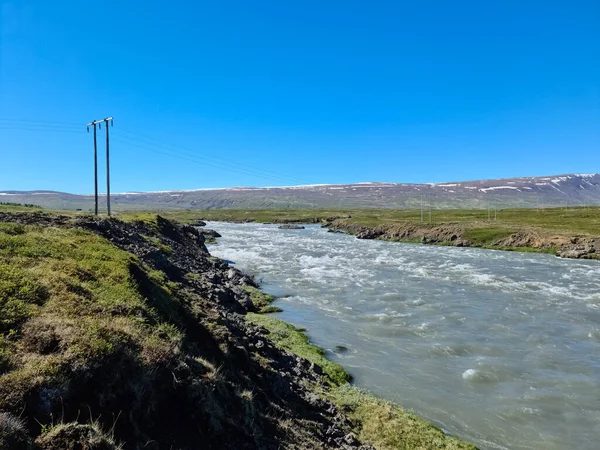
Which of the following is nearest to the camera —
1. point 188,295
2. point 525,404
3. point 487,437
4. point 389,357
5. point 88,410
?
point 88,410

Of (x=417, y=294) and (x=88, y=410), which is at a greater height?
(x=88, y=410)

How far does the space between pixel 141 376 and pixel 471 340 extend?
1874cm

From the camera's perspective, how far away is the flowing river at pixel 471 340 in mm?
14102

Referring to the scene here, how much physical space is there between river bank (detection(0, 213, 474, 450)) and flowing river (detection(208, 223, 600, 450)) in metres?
2.69

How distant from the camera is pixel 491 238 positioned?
7381 cm

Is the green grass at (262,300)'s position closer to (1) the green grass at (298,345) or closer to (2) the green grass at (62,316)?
(1) the green grass at (298,345)

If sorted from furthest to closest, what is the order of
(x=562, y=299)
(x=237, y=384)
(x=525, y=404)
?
(x=562, y=299) → (x=525, y=404) → (x=237, y=384)

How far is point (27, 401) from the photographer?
22.3 ft

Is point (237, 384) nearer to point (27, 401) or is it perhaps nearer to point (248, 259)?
point (27, 401)

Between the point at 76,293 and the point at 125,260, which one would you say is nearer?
the point at 76,293

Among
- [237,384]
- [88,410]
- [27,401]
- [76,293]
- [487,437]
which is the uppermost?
[76,293]

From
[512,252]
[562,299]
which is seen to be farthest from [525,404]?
[512,252]

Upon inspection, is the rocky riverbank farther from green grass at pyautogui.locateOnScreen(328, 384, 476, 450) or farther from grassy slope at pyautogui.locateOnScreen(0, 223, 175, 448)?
grassy slope at pyautogui.locateOnScreen(0, 223, 175, 448)

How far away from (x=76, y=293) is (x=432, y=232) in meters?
81.3
